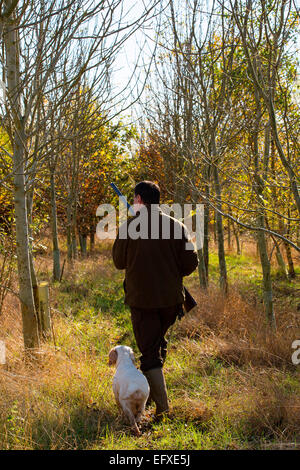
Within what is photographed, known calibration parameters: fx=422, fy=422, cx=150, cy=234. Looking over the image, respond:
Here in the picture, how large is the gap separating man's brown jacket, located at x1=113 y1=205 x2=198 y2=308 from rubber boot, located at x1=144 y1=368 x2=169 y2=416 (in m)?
0.54

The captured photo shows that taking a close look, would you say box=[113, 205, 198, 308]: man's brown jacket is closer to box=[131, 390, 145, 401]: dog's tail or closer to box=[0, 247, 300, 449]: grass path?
box=[131, 390, 145, 401]: dog's tail

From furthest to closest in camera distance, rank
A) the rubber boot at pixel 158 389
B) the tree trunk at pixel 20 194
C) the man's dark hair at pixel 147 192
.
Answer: the tree trunk at pixel 20 194, the man's dark hair at pixel 147 192, the rubber boot at pixel 158 389

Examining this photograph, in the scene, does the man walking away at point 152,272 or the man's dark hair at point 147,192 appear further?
the man's dark hair at point 147,192

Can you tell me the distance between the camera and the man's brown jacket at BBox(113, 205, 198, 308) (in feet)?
11.1

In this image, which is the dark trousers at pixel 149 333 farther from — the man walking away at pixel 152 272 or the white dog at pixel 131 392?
the white dog at pixel 131 392

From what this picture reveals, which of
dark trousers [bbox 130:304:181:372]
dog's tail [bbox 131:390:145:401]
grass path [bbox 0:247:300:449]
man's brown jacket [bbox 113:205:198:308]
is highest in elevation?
man's brown jacket [bbox 113:205:198:308]

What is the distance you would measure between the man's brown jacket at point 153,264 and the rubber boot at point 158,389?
0.54 metres

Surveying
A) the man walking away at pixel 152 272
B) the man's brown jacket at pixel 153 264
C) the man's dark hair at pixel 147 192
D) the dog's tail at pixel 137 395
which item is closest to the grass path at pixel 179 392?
the dog's tail at pixel 137 395

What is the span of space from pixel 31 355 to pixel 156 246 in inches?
67.4

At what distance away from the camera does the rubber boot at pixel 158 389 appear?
3.34 metres

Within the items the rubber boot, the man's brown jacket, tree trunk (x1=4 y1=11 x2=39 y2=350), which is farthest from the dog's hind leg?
tree trunk (x1=4 y1=11 x2=39 y2=350)

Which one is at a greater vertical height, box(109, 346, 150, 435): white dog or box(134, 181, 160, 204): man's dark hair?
box(134, 181, 160, 204): man's dark hair

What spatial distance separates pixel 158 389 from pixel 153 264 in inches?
38.8

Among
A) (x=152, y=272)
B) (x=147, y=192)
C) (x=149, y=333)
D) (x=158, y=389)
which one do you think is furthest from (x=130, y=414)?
(x=147, y=192)
